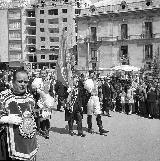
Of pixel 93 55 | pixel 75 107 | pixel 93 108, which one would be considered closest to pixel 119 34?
pixel 93 55

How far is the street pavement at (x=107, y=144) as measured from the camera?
8.02m

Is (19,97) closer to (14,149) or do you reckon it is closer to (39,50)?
(14,149)

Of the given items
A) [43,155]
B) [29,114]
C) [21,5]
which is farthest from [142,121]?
[21,5]

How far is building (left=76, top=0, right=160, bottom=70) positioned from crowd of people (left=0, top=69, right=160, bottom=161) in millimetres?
30397

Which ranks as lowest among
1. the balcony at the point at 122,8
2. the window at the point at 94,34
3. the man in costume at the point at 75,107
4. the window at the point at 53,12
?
the man in costume at the point at 75,107

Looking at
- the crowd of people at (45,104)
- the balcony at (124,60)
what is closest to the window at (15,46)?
the balcony at (124,60)

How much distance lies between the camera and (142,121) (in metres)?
14.0

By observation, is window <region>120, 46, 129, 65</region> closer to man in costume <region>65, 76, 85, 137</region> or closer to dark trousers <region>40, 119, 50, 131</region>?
man in costume <region>65, 76, 85, 137</region>

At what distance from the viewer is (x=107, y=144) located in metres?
9.43

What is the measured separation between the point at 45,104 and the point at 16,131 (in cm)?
626

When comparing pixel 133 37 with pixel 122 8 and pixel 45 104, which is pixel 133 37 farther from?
pixel 45 104

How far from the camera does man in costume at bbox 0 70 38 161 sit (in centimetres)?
422

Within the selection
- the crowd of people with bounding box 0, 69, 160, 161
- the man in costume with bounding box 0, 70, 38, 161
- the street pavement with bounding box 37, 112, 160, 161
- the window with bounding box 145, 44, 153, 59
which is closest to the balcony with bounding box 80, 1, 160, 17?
the window with bounding box 145, 44, 153, 59

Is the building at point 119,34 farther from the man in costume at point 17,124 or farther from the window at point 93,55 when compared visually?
the man in costume at point 17,124
